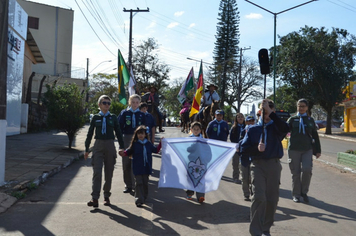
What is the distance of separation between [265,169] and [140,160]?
105 inches

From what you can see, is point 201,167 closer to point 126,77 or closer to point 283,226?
point 283,226

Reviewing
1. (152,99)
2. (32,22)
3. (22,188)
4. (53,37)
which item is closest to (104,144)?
(22,188)

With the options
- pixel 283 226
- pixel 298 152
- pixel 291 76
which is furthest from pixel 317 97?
pixel 283 226

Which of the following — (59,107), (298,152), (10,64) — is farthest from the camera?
(10,64)

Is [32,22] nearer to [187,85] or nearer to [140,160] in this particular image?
[187,85]

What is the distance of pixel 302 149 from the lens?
787cm

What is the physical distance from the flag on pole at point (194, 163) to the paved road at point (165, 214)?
388 mm

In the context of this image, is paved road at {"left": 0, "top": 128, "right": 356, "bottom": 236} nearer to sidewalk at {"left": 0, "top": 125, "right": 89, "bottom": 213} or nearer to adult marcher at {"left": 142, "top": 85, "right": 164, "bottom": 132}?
sidewalk at {"left": 0, "top": 125, "right": 89, "bottom": 213}

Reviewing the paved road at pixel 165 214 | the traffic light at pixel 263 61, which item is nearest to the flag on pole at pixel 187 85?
the traffic light at pixel 263 61

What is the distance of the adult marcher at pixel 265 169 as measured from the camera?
16.8 feet

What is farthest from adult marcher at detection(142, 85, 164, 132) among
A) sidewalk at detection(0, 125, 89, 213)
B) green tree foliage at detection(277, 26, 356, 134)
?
green tree foliage at detection(277, 26, 356, 134)

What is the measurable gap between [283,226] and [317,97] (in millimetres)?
33240

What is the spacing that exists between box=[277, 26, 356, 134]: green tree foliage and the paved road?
28.7 meters

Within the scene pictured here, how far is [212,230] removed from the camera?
18.8 ft
